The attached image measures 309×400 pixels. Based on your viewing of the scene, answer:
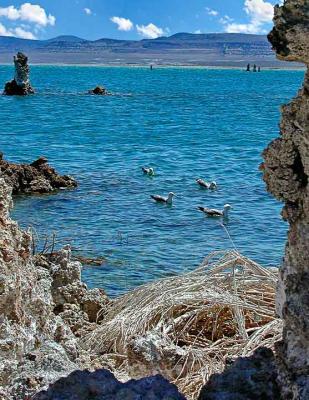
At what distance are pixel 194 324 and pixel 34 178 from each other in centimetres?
1699

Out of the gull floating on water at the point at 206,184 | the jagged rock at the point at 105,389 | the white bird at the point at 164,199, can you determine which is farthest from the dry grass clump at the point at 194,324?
the gull floating on water at the point at 206,184

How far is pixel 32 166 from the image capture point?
22.8m

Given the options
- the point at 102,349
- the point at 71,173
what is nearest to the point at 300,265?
the point at 102,349

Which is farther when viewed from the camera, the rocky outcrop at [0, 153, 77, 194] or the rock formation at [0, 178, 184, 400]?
the rocky outcrop at [0, 153, 77, 194]

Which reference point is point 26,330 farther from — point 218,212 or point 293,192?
point 218,212

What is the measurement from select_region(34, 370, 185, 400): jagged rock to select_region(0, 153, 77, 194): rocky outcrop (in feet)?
59.0

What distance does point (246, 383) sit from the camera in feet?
10.1

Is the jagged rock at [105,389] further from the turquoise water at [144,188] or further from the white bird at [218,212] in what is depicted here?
the white bird at [218,212]

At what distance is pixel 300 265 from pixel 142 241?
13696 mm

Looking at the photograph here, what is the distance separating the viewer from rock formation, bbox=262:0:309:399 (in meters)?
2.77

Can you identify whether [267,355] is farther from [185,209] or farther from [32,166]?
[32,166]

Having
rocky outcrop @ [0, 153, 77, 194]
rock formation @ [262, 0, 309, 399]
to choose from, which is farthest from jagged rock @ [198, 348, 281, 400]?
rocky outcrop @ [0, 153, 77, 194]

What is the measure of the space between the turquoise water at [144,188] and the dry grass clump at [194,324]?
6663 millimetres

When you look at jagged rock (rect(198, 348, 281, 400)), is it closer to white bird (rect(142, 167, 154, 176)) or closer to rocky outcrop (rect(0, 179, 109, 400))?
rocky outcrop (rect(0, 179, 109, 400))
